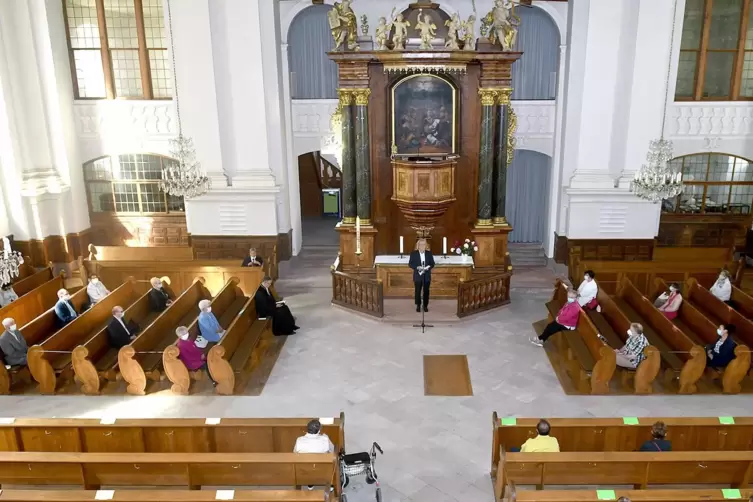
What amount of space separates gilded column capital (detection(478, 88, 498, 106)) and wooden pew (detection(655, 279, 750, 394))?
17.0ft

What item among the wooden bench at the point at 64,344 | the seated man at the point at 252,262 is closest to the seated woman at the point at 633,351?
the seated man at the point at 252,262

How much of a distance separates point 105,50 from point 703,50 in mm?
14694

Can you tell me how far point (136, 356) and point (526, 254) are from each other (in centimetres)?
1045

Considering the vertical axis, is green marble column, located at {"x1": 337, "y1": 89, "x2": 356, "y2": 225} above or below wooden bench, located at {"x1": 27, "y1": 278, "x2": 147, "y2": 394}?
above

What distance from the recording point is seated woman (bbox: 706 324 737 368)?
376 inches

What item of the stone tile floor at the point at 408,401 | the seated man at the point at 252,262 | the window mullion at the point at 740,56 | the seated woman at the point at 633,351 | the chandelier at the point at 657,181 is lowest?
the stone tile floor at the point at 408,401

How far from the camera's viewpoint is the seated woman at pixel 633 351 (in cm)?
951

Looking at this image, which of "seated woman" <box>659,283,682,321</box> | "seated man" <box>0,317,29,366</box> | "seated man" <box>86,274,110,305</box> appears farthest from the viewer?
"seated man" <box>86,274,110,305</box>

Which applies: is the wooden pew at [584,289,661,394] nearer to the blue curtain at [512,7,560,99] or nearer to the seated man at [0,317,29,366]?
the blue curtain at [512,7,560,99]

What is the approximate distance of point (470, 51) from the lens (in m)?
13.0

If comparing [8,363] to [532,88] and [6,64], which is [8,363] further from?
[532,88]

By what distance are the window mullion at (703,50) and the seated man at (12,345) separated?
15499mm

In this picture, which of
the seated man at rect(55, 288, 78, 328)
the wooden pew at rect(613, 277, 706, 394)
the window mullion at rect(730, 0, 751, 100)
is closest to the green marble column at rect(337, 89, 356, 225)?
the seated man at rect(55, 288, 78, 328)

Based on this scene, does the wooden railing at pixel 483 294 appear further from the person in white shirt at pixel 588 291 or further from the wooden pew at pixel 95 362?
the wooden pew at pixel 95 362
